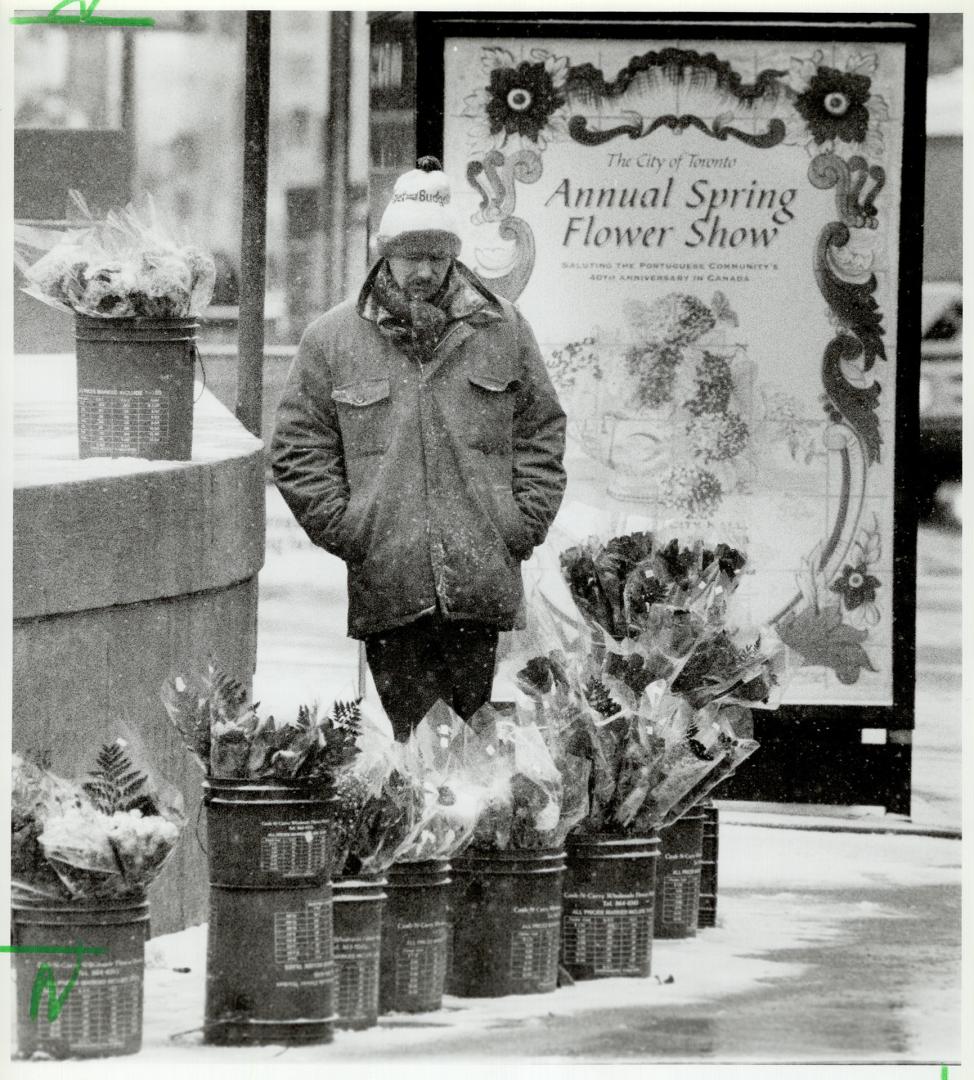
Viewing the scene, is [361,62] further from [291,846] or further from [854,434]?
[291,846]

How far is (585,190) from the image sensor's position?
658 centimetres

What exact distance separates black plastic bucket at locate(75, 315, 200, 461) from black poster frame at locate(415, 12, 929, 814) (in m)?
1.43

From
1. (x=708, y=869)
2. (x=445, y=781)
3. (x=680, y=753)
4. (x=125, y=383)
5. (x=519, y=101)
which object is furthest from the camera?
(x=519, y=101)

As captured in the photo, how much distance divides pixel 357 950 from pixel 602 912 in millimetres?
736

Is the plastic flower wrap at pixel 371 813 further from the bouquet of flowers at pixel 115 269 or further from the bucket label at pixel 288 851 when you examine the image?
the bouquet of flowers at pixel 115 269

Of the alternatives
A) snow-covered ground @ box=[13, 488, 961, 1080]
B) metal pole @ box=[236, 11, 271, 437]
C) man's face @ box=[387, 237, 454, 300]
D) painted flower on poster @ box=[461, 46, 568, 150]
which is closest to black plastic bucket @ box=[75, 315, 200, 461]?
man's face @ box=[387, 237, 454, 300]

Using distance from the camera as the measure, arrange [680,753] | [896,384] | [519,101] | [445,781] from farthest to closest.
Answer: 1. [896,384]
2. [519,101]
3. [680,753]
4. [445,781]

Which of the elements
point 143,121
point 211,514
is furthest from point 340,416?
point 143,121

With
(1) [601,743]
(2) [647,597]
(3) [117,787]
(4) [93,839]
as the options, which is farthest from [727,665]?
(4) [93,839]

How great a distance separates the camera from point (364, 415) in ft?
18.2

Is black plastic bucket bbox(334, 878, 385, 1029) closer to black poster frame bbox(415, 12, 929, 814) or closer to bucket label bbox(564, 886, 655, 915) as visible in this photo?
bucket label bbox(564, 886, 655, 915)

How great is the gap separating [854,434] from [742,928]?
1765mm

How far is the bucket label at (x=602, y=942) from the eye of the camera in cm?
505

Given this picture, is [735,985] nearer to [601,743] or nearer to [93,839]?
[601,743]
